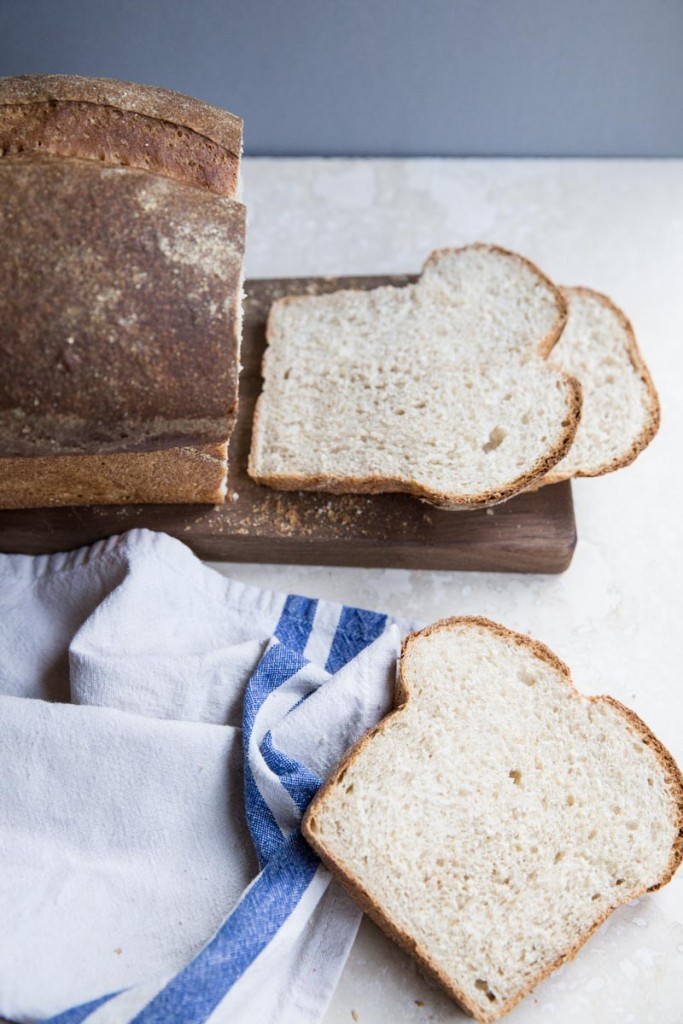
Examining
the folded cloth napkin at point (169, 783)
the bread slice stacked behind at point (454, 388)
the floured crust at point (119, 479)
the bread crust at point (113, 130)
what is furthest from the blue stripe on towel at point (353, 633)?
the bread crust at point (113, 130)

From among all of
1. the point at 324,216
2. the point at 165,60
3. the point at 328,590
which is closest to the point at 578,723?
the point at 328,590

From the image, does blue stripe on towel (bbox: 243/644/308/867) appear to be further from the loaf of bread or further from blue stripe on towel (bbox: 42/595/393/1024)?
the loaf of bread

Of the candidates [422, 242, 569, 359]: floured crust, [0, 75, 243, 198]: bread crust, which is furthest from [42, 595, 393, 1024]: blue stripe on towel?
[0, 75, 243, 198]: bread crust

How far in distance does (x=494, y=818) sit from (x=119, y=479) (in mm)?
1109

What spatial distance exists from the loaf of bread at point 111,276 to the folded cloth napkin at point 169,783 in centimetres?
42

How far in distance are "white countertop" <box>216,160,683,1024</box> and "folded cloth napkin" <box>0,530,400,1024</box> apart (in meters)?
0.15

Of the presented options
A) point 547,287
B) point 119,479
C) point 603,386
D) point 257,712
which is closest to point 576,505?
point 603,386

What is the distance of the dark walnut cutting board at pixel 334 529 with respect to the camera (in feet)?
8.43

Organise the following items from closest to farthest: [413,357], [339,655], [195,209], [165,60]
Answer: [195,209], [339,655], [413,357], [165,60]

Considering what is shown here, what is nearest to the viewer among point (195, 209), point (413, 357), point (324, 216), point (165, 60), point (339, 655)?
point (195, 209)

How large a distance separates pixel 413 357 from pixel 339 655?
2.50 ft

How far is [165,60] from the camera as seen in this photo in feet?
9.75

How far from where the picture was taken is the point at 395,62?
9.88 ft

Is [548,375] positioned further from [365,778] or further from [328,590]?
[365,778]
